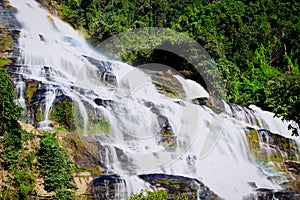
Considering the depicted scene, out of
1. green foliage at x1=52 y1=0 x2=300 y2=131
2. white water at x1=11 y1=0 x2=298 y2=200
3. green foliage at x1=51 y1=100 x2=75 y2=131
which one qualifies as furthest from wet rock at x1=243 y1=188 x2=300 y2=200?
green foliage at x1=52 y1=0 x2=300 y2=131

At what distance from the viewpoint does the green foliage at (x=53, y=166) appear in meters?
10.8

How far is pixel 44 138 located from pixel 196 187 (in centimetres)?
439

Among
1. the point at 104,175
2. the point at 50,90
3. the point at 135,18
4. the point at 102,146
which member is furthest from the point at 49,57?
the point at 135,18

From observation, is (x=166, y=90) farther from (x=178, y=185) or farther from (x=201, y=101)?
(x=178, y=185)

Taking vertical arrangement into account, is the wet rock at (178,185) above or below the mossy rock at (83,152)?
below

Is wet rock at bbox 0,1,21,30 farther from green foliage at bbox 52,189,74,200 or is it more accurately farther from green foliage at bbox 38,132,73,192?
green foliage at bbox 52,189,74,200

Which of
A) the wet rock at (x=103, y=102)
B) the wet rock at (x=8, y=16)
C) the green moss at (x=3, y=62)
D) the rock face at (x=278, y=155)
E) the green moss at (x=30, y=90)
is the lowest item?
the rock face at (x=278, y=155)

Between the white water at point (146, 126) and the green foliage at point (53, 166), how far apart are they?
1.30m

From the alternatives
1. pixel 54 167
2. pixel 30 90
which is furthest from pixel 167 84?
pixel 54 167

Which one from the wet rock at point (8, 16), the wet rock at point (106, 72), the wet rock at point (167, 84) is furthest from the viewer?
the wet rock at point (8, 16)

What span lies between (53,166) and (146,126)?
409 centimetres

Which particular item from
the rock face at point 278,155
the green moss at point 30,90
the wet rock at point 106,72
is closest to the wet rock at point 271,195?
the rock face at point 278,155

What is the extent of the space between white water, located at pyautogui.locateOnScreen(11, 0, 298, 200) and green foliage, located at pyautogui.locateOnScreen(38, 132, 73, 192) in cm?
130

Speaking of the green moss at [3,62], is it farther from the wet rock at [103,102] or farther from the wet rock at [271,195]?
the wet rock at [271,195]
